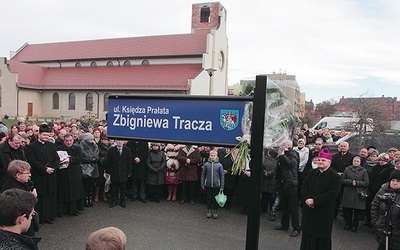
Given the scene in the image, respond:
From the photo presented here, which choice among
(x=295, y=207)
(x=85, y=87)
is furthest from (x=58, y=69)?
(x=295, y=207)

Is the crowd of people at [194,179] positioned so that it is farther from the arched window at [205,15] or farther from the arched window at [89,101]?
the arched window at [205,15]

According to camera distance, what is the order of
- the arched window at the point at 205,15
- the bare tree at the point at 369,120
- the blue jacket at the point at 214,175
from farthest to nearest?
the arched window at the point at 205,15, the bare tree at the point at 369,120, the blue jacket at the point at 214,175

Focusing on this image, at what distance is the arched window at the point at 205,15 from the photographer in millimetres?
40906

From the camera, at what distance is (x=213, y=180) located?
24.2ft

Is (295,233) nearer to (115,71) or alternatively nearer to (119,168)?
(119,168)

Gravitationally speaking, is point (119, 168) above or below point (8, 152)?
below

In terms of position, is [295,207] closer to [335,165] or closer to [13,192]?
[335,165]

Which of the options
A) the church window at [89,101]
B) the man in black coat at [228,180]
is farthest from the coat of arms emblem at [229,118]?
the church window at [89,101]

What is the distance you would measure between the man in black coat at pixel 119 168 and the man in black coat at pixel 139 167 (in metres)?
0.35

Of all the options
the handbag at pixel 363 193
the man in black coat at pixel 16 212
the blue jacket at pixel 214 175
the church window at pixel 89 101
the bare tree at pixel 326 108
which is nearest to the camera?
the man in black coat at pixel 16 212

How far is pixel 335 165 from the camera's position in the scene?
757cm

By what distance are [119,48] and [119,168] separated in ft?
116

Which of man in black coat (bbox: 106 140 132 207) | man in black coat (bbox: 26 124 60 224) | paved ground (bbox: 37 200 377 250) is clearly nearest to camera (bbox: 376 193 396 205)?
paved ground (bbox: 37 200 377 250)

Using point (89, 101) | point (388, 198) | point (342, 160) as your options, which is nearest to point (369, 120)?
point (342, 160)
